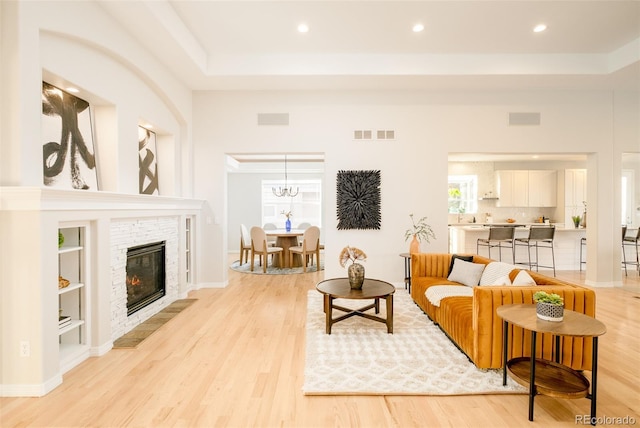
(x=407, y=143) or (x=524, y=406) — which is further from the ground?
(x=407, y=143)

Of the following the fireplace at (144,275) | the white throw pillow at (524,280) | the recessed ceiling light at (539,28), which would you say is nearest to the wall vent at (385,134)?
the recessed ceiling light at (539,28)

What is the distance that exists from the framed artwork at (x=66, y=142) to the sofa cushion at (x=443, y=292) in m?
3.79

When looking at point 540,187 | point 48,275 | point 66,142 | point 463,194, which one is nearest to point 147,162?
point 66,142

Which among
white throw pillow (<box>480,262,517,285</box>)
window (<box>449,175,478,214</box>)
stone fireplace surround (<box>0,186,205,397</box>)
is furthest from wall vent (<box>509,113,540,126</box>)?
Answer: stone fireplace surround (<box>0,186,205,397</box>)

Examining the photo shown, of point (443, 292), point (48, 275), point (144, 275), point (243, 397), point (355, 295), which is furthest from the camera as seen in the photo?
point (144, 275)

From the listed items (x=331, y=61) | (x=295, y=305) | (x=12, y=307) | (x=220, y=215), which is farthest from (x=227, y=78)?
(x=12, y=307)

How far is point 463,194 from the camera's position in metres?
9.45

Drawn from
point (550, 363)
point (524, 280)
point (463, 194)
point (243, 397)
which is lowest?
point (243, 397)

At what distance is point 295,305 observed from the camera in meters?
4.64

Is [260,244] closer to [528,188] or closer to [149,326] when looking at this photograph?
[149,326]

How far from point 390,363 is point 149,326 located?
2.77 m

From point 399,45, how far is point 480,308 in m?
3.72

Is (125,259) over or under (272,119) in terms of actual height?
under

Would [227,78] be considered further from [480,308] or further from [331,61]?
[480,308]
